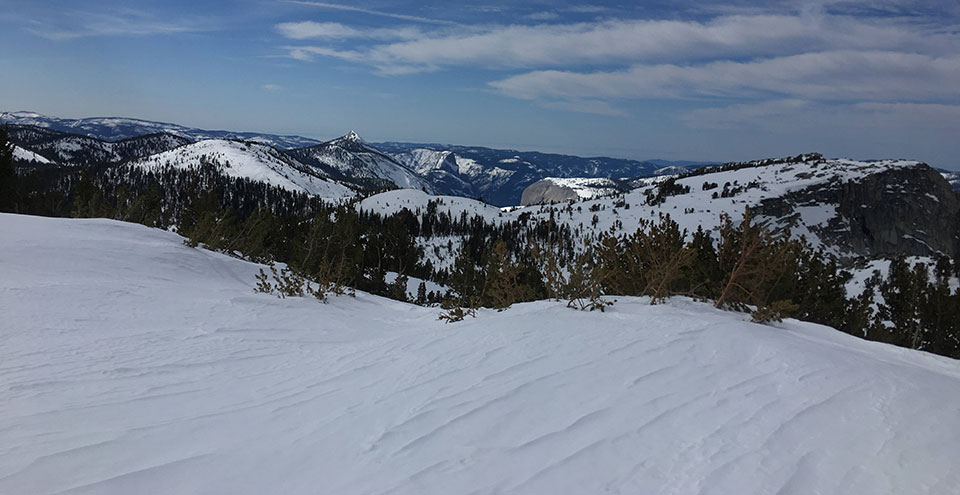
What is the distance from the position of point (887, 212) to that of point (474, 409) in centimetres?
23208

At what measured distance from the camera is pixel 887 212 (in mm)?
173625

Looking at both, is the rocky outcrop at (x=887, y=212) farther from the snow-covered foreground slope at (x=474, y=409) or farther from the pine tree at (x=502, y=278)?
the snow-covered foreground slope at (x=474, y=409)

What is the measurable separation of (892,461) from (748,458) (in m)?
0.92

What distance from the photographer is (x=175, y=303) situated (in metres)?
8.96

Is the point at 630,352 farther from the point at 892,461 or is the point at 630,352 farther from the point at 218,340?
the point at 218,340

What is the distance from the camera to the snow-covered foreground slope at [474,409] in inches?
112

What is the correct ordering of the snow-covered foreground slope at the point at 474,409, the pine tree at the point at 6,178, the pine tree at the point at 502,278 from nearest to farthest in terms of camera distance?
the snow-covered foreground slope at the point at 474,409 → the pine tree at the point at 502,278 → the pine tree at the point at 6,178

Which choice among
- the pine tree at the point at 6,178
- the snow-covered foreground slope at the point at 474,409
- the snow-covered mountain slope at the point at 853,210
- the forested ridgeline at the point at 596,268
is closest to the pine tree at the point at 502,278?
the forested ridgeline at the point at 596,268

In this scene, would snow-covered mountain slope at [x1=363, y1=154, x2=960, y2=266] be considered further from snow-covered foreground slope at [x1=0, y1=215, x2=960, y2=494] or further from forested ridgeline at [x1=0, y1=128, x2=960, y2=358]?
snow-covered foreground slope at [x1=0, y1=215, x2=960, y2=494]

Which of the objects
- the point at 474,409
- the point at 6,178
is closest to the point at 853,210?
the point at 474,409

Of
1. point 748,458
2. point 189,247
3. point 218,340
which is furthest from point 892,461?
point 189,247

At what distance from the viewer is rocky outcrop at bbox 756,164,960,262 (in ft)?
557

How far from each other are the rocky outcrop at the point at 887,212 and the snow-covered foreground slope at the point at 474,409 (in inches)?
7621

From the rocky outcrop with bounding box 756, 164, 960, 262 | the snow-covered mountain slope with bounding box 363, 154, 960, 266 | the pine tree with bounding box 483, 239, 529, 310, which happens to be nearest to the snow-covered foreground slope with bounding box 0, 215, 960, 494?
the pine tree with bounding box 483, 239, 529, 310
